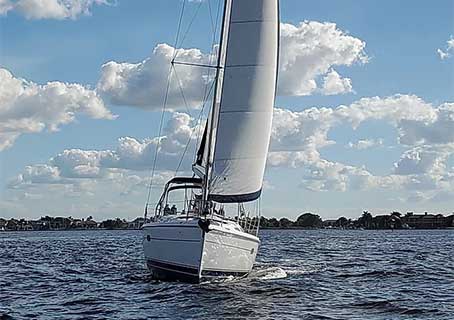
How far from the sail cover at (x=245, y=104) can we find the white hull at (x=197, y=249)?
65.9 inches

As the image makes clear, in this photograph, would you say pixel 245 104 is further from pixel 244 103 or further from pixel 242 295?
pixel 242 295

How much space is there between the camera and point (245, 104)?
31.1 metres

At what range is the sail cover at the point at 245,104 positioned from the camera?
31.0 m

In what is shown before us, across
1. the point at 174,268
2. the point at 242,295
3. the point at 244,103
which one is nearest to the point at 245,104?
the point at 244,103

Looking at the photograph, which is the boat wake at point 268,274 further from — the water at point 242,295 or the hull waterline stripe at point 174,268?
the hull waterline stripe at point 174,268

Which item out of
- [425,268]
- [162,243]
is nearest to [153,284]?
[162,243]

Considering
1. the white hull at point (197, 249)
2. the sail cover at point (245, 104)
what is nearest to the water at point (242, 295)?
the white hull at point (197, 249)

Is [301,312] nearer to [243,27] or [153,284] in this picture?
[153,284]

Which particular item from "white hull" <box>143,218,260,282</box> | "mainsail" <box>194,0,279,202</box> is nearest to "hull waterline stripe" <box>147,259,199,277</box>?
"white hull" <box>143,218,260,282</box>

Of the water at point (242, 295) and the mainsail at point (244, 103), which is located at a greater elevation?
the mainsail at point (244, 103)

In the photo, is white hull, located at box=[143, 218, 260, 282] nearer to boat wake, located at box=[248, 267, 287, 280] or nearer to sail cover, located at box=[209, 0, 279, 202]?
sail cover, located at box=[209, 0, 279, 202]

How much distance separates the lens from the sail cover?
3102 centimetres

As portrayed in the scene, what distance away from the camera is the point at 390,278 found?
119 ft

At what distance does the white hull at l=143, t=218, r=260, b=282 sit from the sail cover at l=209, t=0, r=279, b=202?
5.49 ft
